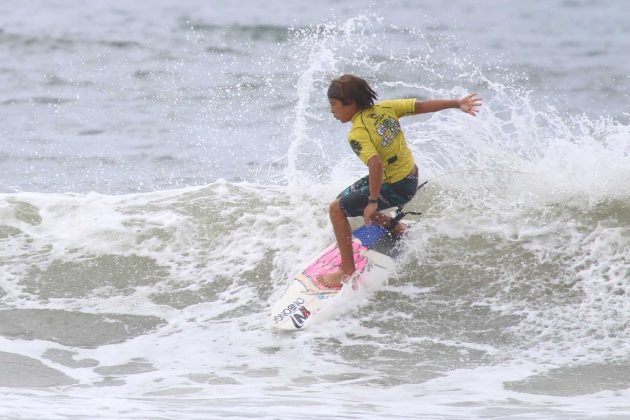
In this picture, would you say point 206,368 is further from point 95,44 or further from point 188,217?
point 95,44

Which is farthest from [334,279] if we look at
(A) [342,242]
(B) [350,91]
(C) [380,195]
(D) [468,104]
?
(D) [468,104]

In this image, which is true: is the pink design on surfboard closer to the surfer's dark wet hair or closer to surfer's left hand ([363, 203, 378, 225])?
surfer's left hand ([363, 203, 378, 225])

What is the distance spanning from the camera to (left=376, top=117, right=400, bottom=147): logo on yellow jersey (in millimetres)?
7000

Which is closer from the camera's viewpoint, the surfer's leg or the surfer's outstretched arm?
the surfer's outstretched arm

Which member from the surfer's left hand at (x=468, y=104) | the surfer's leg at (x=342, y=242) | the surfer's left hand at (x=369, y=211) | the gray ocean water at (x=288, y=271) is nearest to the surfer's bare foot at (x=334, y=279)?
the surfer's leg at (x=342, y=242)

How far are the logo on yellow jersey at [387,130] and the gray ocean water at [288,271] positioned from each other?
110 centimetres

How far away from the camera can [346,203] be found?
7.10m

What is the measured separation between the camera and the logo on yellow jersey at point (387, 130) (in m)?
7.00

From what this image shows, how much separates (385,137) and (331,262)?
1065 mm

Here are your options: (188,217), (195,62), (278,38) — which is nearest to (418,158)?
(188,217)

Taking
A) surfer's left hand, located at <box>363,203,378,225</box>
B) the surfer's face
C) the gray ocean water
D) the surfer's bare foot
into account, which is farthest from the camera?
the surfer's bare foot

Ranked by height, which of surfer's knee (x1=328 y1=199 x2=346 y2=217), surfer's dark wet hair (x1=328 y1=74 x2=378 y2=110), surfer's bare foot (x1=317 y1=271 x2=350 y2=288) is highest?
surfer's dark wet hair (x1=328 y1=74 x2=378 y2=110)

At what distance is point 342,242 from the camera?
283 inches

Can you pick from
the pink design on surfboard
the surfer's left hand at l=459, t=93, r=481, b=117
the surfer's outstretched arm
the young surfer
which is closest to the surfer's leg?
the young surfer
